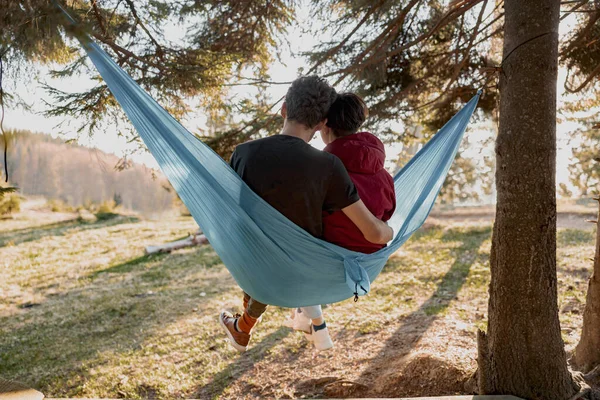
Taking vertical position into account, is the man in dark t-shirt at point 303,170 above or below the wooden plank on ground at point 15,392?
above

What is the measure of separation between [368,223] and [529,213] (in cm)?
55

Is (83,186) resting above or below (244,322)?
above

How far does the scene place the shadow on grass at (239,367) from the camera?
2557 millimetres

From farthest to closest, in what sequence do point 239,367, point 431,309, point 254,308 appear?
point 431,309 → point 239,367 → point 254,308

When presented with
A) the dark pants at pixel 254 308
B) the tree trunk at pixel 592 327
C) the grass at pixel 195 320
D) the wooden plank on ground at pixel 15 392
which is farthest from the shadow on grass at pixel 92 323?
the tree trunk at pixel 592 327

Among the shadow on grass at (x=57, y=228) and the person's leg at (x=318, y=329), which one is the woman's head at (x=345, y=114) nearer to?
the person's leg at (x=318, y=329)

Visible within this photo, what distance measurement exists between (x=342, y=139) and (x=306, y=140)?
0.13m

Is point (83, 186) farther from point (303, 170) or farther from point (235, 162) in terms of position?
point (303, 170)

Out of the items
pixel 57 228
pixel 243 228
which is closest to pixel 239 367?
pixel 243 228

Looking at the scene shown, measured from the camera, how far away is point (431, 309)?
3473mm

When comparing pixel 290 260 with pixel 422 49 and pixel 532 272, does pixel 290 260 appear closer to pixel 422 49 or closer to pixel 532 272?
pixel 532 272

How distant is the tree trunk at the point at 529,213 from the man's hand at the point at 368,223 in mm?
441

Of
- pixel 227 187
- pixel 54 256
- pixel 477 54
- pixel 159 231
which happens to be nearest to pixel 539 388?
pixel 227 187

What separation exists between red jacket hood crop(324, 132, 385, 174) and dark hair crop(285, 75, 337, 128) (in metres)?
0.10
